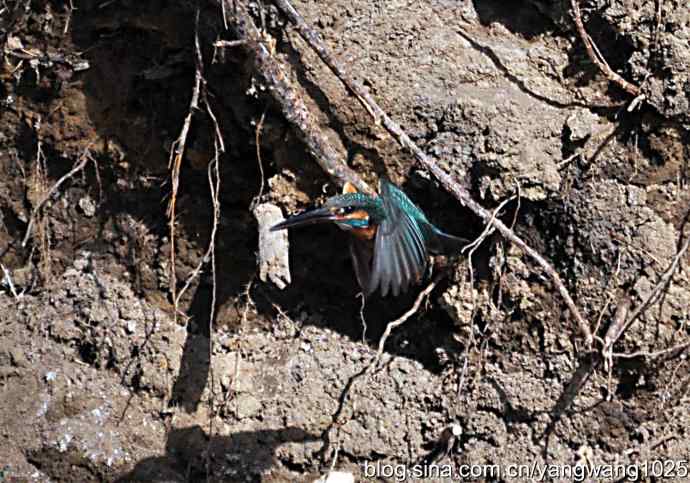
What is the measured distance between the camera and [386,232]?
2721 millimetres

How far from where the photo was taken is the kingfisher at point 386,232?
2.71 meters

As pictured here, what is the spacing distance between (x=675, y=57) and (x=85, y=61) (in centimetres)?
160

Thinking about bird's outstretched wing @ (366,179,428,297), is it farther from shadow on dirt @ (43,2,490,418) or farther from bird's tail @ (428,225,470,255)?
shadow on dirt @ (43,2,490,418)

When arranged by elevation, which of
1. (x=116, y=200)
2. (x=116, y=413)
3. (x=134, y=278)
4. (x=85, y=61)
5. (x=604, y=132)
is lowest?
(x=116, y=413)

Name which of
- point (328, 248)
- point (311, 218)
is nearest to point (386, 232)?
point (311, 218)

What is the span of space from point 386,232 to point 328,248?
15.1 inches

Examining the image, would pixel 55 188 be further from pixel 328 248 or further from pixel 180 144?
pixel 328 248

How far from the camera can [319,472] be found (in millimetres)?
2949

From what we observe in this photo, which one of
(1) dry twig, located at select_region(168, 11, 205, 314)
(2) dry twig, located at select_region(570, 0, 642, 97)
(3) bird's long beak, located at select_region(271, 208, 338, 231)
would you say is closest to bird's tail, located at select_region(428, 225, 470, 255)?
(3) bird's long beak, located at select_region(271, 208, 338, 231)

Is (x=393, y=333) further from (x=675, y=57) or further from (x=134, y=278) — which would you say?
(x=675, y=57)

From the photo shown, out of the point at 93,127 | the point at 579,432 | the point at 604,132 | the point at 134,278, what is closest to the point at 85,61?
the point at 93,127

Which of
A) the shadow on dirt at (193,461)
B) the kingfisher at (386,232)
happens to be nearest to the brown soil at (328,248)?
the shadow on dirt at (193,461)

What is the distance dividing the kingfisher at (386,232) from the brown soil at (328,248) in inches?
4.4

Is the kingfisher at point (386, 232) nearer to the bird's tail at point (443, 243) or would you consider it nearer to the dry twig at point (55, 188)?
the bird's tail at point (443, 243)
